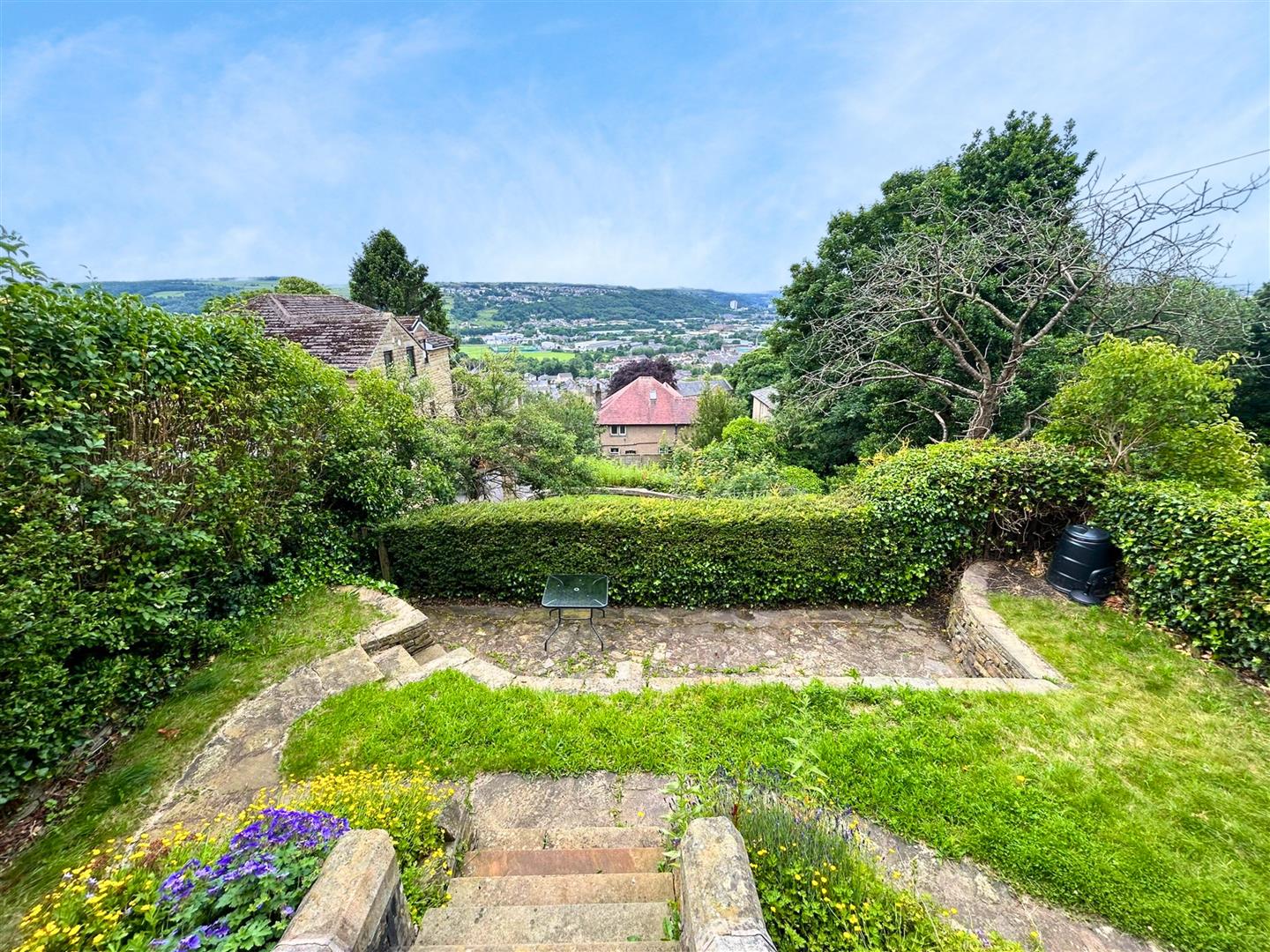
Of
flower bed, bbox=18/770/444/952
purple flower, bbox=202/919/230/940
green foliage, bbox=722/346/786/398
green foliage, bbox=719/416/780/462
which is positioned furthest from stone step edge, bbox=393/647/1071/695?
green foliage, bbox=722/346/786/398

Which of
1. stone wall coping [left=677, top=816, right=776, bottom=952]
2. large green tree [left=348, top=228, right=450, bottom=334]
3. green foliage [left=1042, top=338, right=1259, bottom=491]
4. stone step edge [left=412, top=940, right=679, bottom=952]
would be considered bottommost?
stone step edge [left=412, top=940, right=679, bottom=952]

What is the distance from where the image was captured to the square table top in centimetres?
595

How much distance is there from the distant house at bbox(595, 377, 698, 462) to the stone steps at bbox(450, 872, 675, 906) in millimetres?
40221

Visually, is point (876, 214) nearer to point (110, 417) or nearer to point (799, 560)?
point (799, 560)

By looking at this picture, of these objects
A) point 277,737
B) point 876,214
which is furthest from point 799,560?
point 876,214

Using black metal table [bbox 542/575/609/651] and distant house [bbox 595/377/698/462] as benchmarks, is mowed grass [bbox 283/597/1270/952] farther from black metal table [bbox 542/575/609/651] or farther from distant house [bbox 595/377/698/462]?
distant house [bbox 595/377/698/462]

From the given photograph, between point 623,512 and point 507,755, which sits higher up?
point 623,512

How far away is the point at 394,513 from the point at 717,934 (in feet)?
23.0

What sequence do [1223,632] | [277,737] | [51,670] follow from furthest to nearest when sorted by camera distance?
[1223,632], [277,737], [51,670]

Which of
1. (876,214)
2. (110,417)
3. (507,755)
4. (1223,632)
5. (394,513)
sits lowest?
(507,755)

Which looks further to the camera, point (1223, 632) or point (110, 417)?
point (1223, 632)

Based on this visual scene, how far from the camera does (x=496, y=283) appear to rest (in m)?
118

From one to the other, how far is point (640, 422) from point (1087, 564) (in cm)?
3819

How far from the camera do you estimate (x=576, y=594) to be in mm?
6137
